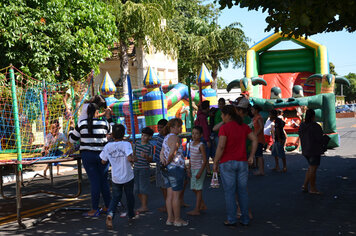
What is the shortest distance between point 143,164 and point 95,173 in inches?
31.8

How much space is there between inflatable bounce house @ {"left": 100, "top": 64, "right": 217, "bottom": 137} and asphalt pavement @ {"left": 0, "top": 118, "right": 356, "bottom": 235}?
506 centimetres

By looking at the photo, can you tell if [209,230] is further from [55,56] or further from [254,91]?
[254,91]

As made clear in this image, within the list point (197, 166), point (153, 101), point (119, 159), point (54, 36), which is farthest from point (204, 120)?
point (54, 36)

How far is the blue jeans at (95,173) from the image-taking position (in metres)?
7.22

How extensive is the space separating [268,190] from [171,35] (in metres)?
15.8

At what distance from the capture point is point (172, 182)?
6.64 metres

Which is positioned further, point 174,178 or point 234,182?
point 174,178

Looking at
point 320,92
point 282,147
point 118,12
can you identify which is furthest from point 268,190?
point 118,12

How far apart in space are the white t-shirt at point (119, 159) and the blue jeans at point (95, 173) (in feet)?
1.85

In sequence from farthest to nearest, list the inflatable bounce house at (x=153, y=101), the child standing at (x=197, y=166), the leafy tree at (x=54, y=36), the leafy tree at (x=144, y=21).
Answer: the leafy tree at (x=144, y=21) → the inflatable bounce house at (x=153, y=101) → the leafy tree at (x=54, y=36) → the child standing at (x=197, y=166)

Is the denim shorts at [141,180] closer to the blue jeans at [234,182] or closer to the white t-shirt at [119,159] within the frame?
the white t-shirt at [119,159]

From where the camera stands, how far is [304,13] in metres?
5.37

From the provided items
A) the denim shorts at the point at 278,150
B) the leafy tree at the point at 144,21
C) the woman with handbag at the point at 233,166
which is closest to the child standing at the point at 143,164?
the woman with handbag at the point at 233,166

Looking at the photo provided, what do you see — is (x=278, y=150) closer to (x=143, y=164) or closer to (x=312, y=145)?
(x=312, y=145)
